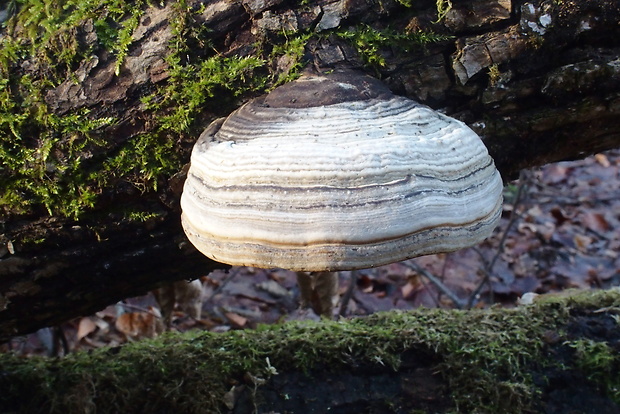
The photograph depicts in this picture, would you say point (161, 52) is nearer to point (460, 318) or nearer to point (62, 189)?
point (62, 189)

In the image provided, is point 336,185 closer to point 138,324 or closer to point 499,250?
point 499,250

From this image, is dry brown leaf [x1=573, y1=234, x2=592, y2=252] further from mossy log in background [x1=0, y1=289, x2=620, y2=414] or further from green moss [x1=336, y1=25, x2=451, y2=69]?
green moss [x1=336, y1=25, x2=451, y2=69]

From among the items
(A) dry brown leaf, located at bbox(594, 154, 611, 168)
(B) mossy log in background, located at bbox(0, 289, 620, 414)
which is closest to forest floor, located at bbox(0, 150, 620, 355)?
(A) dry brown leaf, located at bbox(594, 154, 611, 168)

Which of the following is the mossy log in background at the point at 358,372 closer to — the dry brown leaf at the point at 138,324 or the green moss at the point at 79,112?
the green moss at the point at 79,112

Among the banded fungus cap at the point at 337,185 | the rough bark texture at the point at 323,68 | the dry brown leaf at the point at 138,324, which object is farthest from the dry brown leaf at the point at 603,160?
the banded fungus cap at the point at 337,185

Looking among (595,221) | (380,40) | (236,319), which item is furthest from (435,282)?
(380,40)

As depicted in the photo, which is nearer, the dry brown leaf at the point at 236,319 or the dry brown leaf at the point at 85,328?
the dry brown leaf at the point at 85,328

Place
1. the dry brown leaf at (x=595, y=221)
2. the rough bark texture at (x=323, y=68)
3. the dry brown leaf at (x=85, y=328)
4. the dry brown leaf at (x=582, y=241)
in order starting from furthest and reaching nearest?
the dry brown leaf at (x=595, y=221), the dry brown leaf at (x=582, y=241), the dry brown leaf at (x=85, y=328), the rough bark texture at (x=323, y=68)
